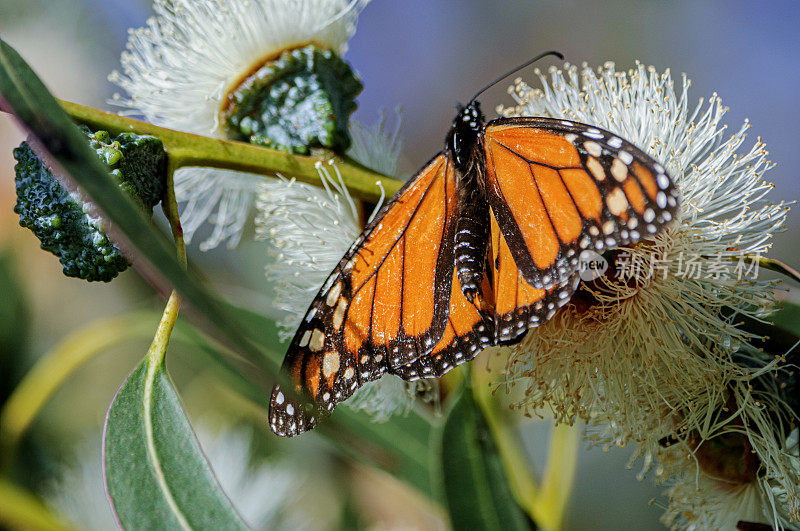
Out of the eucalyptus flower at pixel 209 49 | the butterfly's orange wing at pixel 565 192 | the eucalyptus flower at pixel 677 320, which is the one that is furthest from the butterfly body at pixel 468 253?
the eucalyptus flower at pixel 209 49

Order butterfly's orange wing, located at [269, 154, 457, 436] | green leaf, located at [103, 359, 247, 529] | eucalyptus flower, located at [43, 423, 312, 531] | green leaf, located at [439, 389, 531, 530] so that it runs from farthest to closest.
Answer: eucalyptus flower, located at [43, 423, 312, 531] < green leaf, located at [439, 389, 531, 530] < butterfly's orange wing, located at [269, 154, 457, 436] < green leaf, located at [103, 359, 247, 529]

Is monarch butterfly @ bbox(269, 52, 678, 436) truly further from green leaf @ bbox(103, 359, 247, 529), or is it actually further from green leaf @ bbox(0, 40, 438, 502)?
green leaf @ bbox(0, 40, 438, 502)

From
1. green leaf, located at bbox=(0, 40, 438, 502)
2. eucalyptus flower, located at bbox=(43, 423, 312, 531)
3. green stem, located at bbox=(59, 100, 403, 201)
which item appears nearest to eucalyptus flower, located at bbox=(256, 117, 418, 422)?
green stem, located at bbox=(59, 100, 403, 201)

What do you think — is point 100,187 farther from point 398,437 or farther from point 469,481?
point 398,437

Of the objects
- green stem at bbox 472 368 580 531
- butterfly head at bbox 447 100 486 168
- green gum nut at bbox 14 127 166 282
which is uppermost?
butterfly head at bbox 447 100 486 168

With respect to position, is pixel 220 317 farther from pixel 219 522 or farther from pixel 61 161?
pixel 219 522

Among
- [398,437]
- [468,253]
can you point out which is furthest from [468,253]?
[398,437]

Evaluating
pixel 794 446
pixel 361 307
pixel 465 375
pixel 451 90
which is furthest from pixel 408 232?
pixel 451 90
